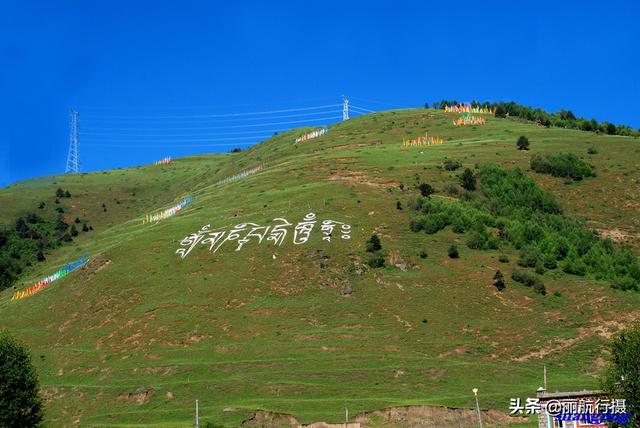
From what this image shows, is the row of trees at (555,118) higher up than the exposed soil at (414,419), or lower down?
higher up

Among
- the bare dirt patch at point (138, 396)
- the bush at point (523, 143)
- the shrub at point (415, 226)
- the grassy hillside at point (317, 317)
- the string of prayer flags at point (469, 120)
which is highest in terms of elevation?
the string of prayer flags at point (469, 120)

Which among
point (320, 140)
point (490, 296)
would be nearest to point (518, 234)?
point (490, 296)

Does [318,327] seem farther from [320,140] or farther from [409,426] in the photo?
[320,140]

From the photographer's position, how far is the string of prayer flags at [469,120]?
15438 cm

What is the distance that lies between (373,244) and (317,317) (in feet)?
40.7

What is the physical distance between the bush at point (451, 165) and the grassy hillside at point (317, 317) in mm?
932

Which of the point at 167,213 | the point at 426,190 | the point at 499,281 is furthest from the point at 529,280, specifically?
the point at 167,213

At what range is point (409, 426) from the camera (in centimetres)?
5716

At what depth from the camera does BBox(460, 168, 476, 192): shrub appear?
355ft

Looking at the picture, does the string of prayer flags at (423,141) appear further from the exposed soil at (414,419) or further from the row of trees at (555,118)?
the exposed soil at (414,419)

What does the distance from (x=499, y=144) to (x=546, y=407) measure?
3398 inches

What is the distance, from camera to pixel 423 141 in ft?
464

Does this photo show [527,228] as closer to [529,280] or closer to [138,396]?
[529,280]

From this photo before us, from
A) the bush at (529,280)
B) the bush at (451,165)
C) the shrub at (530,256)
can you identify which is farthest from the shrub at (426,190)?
the bush at (529,280)
